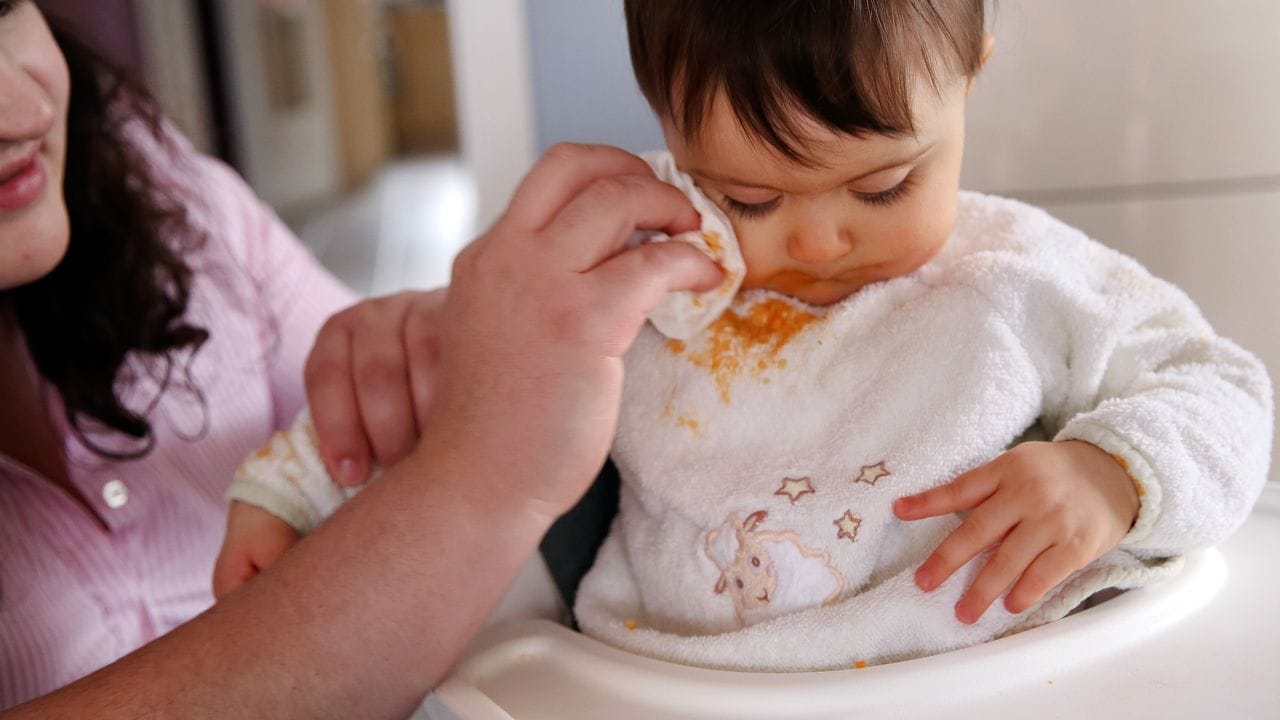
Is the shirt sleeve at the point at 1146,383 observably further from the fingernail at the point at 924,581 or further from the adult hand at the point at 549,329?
the adult hand at the point at 549,329

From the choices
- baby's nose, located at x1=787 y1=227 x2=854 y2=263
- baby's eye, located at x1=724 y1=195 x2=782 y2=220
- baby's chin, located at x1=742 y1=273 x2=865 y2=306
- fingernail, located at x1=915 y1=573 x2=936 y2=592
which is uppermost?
baby's eye, located at x1=724 y1=195 x2=782 y2=220

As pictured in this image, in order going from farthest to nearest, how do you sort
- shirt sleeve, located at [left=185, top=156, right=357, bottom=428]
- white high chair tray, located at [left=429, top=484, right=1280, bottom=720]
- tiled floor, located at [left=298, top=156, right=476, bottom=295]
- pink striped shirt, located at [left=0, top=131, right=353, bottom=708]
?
tiled floor, located at [left=298, top=156, right=476, bottom=295]
shirt sleeve, located at [left=185, top=156, right=357, bottom=428]
pink striped shirt, located at [left=0, top=131, right=353, bottom=708]
white high chair tray, located at [left=429, top=484, right=1280, bottom=720]

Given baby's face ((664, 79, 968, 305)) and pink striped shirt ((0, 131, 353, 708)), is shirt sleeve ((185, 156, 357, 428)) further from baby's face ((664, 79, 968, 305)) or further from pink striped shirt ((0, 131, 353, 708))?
baby's face ((664, 79, 968, 305))

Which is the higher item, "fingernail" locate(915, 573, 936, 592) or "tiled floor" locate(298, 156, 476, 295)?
"fingernail" locate(915, 573, 936, 592)

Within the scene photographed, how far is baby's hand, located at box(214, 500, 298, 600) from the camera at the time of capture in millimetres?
636

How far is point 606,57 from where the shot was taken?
895mm

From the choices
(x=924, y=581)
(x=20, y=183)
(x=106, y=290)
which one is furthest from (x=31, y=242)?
(x=924, y=581)

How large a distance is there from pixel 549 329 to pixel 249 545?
0.27m

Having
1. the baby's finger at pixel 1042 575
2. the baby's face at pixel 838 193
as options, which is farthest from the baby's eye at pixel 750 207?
the baby's finger at pixel 1042 575

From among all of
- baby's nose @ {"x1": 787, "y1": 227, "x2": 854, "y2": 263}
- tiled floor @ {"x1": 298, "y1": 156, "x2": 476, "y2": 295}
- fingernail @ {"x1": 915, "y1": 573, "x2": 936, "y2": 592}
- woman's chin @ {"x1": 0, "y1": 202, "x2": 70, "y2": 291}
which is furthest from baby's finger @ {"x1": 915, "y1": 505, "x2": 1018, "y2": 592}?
tiled floor @ {"x1": 298, "y1": 156, "x2": 476, "y2": 295}

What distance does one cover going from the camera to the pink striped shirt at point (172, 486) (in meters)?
0.76

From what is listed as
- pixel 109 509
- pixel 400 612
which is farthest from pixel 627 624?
pixel 109 509

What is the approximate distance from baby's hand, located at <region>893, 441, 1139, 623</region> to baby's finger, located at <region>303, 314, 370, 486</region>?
0.34m

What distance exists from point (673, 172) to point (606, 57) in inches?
13.2
